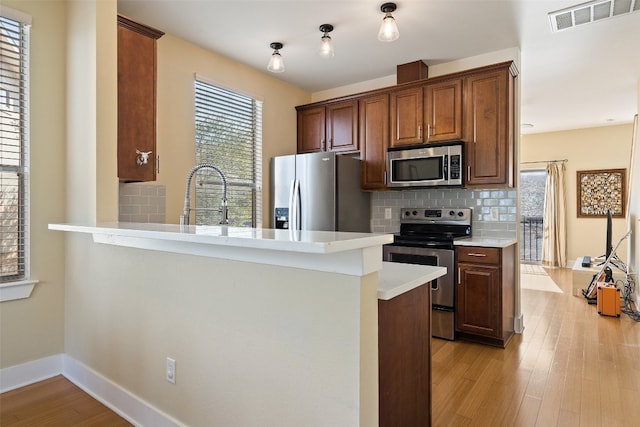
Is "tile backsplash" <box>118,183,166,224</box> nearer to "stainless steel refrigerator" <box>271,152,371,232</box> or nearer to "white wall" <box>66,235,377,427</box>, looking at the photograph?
"white wall" <box>66,235,377,427</box>

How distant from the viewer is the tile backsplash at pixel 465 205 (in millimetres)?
3504

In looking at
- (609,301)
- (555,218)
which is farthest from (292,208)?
(555,218)

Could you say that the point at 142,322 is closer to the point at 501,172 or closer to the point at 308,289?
the point at 308,289

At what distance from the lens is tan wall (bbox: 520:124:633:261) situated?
663 cm

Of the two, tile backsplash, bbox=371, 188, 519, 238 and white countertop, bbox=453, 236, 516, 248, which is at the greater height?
tile backsplash, bbox=371, 188, 519, 238

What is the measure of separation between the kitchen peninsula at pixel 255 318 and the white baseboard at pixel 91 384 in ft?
0.16

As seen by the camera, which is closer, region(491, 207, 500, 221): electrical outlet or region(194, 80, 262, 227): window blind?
region(194, 80, 262, 227): window blind

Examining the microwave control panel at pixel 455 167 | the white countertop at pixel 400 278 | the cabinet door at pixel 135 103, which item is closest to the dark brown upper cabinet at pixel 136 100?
the cabinet door at pixel 135 103

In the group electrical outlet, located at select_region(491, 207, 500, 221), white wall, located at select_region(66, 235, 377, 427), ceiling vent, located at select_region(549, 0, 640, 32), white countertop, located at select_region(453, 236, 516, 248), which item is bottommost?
white wall, located at select_region(66, 235, 377, 427)

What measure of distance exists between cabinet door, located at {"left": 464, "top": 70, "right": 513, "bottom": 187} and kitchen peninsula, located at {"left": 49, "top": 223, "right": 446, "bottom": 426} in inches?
79.4

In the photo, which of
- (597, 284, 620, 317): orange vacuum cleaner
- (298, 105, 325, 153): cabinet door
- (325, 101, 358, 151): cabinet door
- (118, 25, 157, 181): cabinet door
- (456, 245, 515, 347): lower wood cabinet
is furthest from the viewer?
(298, 105, 325, 153): cabinet door

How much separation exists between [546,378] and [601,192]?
575 cm

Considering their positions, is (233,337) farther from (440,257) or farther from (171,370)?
(440,257)

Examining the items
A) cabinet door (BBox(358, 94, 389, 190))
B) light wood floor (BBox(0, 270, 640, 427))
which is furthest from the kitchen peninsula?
cabinet door (BBox(358, 94, 389, 190))
